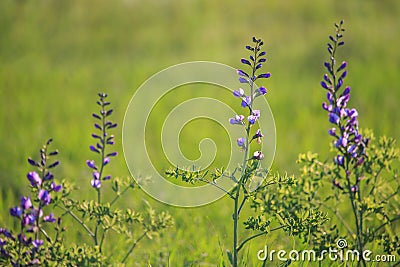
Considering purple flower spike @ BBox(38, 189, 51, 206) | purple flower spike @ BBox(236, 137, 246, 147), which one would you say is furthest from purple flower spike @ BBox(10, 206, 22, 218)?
purple flower spike @ BBox(236, 137, 246, 147)

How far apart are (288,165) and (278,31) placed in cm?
636

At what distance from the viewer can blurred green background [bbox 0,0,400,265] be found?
5973mm

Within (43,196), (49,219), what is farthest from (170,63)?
(43,196)

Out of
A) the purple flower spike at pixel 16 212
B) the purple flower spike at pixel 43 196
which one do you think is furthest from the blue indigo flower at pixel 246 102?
the purple flower spike at pixel 16 212

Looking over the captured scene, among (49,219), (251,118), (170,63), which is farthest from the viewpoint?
(170,63)

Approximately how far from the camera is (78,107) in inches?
310

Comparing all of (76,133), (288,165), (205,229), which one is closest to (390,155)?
(205,229)

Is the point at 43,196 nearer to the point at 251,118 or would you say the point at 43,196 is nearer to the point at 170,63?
the point at 251,118

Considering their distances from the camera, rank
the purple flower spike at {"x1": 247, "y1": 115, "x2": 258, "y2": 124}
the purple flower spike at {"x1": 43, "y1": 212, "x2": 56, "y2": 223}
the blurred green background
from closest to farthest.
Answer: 1. the purple flower spike at {"x1": 247, "y1": 115, "x2": 258, "y2": 124}
2. the purple flower spike at {"x1": 43, "y1": 212, "x2": 56, "y2": 223}
3. the blurred green background

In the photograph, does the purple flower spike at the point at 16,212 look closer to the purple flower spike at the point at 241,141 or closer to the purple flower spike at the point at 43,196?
the purple flower spike at the point at 43,196

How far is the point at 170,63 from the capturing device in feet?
33.3

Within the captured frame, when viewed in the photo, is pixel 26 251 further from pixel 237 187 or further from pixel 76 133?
pixel 76 133

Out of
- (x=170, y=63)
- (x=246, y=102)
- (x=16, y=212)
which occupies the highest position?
(x=170, y=63)

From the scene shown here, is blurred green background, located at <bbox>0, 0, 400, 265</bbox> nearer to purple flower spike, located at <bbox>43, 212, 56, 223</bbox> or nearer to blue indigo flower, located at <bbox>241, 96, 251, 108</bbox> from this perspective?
purple flower spike, located at <bbox>43, 212, 56, 223</bbox>
